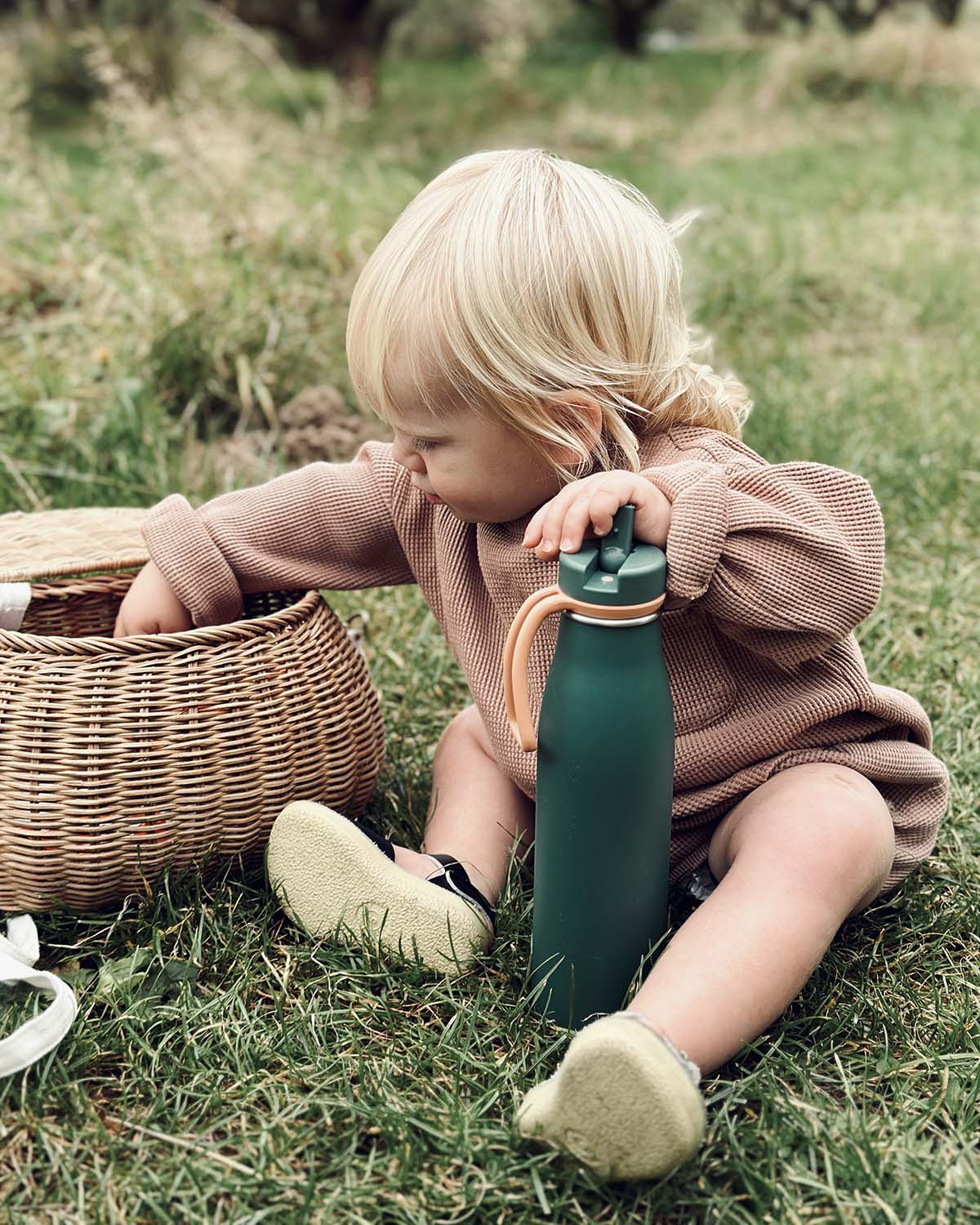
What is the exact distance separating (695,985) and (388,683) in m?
1.26

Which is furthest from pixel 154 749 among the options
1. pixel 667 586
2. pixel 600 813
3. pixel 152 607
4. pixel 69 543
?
pixel 667 586

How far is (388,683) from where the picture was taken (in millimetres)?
2674

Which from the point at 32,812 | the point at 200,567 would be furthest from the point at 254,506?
the point at 32,812

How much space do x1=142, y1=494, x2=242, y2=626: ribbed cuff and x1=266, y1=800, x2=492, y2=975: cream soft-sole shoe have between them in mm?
405

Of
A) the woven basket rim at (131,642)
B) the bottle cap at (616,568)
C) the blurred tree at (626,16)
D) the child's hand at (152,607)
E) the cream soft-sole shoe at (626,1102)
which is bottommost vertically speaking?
the blurred tree at (626,16)

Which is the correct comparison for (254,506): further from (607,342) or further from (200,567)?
(607,342)

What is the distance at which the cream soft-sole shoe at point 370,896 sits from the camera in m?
1.82

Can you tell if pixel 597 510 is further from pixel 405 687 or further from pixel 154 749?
pixel 405 687

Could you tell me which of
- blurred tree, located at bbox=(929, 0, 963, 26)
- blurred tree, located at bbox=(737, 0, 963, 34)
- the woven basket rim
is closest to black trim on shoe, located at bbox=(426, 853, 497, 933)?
the woven basket rim

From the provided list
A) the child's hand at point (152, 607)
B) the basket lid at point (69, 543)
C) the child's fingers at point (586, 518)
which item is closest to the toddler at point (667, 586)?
the child's fingers at point (586, 518)

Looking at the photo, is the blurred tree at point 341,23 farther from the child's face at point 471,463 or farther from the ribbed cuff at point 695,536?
the ribbed cuff at point 695,536

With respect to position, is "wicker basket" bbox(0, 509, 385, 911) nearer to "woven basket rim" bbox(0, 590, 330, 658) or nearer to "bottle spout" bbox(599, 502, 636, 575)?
"woven basket rim" bbox(0, 590, 330, 658)

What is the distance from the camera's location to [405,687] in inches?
105

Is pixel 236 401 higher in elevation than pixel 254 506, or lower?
lower
